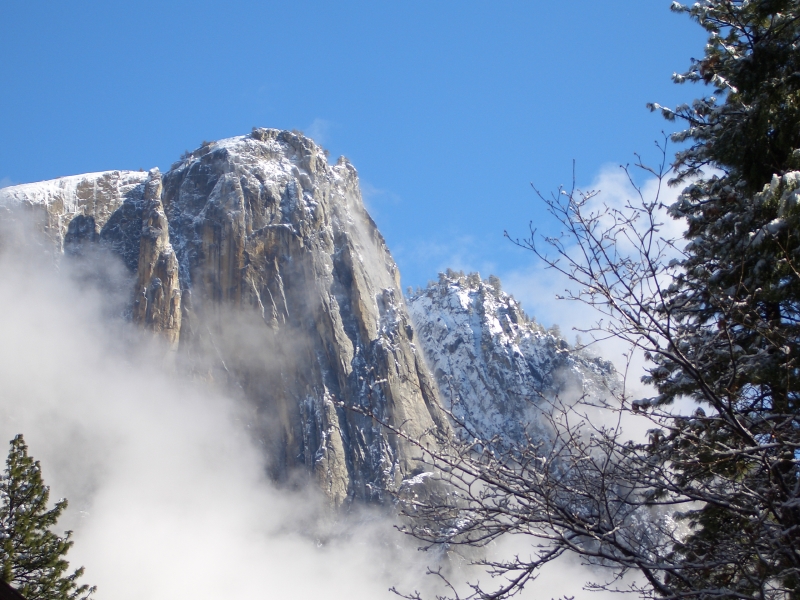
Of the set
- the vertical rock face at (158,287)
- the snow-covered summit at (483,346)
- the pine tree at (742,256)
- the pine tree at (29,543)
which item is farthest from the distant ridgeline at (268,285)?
the pine tree at (742,256)

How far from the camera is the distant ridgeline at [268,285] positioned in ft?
270

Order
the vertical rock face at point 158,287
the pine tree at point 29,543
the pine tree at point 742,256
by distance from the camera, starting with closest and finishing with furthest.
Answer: the pine tree at point 742,256
the pine tree at point 29,543
the vertical rock face at point 158,287

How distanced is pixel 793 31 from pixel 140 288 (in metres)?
84.5

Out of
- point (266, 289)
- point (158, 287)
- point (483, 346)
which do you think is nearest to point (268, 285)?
point (266, 289)

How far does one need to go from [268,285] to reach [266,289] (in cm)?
58

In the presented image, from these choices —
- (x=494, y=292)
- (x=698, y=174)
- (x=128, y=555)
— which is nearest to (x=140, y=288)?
(x=128, y=555)

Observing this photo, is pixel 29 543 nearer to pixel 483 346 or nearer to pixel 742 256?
pixel 742 256

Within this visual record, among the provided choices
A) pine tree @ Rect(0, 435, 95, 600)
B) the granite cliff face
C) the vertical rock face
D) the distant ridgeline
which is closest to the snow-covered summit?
the distant ridgeline

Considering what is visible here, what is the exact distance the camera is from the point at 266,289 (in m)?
87.1

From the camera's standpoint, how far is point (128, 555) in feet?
278

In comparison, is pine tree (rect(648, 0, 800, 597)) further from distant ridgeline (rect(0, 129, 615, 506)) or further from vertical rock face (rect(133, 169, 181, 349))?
vertical rock face (rect(133, 169, 181, 349))

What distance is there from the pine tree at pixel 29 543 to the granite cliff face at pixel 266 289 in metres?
62.5

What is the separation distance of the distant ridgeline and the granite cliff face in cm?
15

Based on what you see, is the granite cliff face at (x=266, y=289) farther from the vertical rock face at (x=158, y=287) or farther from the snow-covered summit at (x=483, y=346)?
the snow-covered summit at (x=483, y=346)
